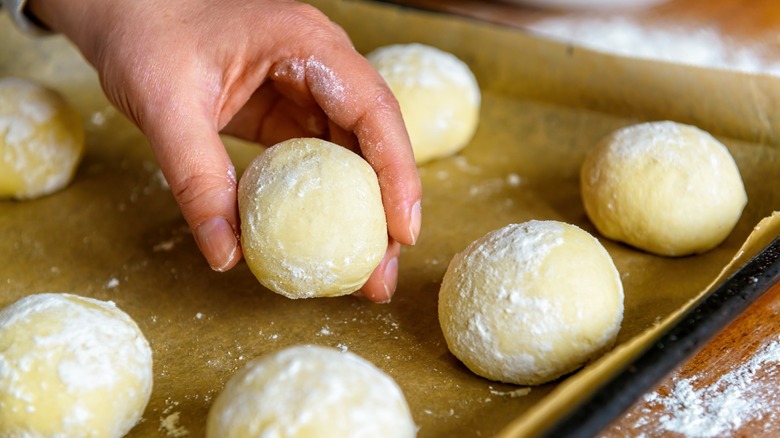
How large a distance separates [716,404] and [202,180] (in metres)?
0.99

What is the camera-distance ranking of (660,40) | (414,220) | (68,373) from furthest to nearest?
(660,40) < (414,220) < (68,373)

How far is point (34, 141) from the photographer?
2.00 m

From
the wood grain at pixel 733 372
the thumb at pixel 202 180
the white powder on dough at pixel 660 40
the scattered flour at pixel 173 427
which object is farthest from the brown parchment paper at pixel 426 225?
the white powder on dough at pixel 660 40

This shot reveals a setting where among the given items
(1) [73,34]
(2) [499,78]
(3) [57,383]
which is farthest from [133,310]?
(2) [499,78]

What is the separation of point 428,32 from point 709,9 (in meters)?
1.07

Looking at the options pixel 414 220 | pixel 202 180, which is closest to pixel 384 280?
pixel 414 220

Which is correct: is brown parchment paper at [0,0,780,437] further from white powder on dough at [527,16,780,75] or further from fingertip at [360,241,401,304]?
white powder on dough at [527,16,780,75]

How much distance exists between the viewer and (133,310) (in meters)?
1.67

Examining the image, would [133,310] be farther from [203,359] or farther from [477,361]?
[477,361]

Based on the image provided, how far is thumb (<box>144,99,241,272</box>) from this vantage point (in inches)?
55.9

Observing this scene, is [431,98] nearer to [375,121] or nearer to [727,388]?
[375,121]

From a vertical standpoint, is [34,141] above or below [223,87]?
below

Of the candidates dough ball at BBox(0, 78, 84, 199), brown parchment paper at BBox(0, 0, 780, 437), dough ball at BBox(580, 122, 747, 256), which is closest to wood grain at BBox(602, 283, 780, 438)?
brown parchment paper at BBox(0, 0, 780, 437)

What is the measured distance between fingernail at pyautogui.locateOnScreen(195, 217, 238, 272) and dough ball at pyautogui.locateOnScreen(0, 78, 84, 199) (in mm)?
804
